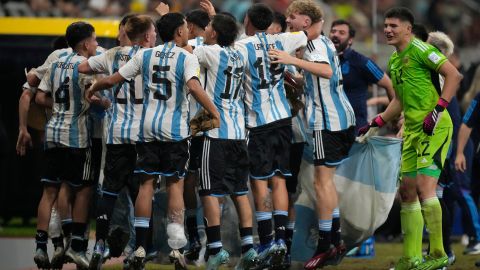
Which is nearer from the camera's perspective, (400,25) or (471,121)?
(400,25)

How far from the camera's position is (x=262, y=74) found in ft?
39.6

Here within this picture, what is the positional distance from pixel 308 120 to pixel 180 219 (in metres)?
1.86

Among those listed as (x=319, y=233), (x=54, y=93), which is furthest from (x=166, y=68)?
(x=319, y=233)

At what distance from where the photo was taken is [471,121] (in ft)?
43.4

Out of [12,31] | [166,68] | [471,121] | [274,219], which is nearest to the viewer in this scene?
[166,68]

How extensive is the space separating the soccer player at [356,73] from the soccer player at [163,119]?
2.52 meters

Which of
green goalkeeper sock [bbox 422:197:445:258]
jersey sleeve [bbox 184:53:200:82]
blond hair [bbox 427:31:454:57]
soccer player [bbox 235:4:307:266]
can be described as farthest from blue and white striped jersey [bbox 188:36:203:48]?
green goalkeeper sock [bbox 422:197:445:258]

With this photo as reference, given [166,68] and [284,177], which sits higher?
[166,68]

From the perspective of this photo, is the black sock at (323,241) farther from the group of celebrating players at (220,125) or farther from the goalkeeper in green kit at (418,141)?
the goalkeeper in green kit at (418,141)

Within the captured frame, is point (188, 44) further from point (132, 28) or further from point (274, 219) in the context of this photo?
point (274, 219)

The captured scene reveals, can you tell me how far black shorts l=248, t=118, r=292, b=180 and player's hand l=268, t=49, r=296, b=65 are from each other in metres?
0.64

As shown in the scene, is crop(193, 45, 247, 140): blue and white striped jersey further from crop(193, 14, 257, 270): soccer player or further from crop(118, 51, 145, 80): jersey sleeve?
crop(118, 51, 145, 80): jersey sleeve

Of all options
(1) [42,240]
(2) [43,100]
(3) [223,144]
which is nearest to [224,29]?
(3) [223,144]

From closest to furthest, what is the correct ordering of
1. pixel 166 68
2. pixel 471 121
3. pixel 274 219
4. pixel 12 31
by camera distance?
pixel 166 68, pixel 274 219, pixel 471 121, pixel 12 31
